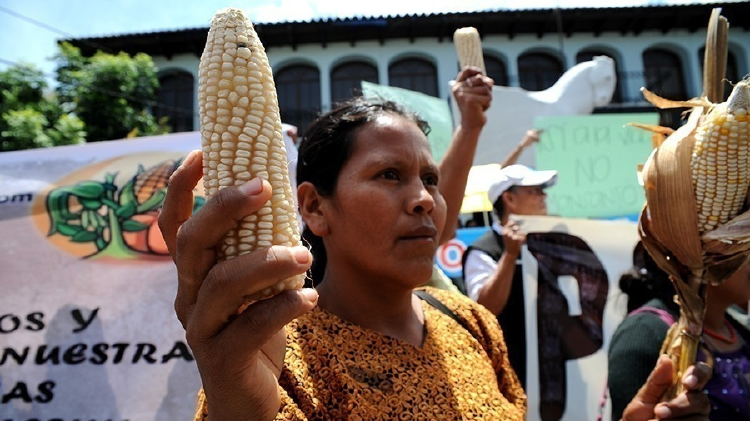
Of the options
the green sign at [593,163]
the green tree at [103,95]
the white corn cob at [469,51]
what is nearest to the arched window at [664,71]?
the green sign at [593,163]

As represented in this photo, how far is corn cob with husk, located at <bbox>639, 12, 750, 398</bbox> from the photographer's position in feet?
4.75

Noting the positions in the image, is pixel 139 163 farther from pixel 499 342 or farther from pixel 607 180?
pixel 607 180

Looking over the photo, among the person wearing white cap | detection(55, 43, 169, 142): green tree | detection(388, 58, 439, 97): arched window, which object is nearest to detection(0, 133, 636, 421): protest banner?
the person wearing white cap

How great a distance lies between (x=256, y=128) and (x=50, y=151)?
2645mm

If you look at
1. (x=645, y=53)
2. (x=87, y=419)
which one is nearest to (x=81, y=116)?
(x=87, y=419)

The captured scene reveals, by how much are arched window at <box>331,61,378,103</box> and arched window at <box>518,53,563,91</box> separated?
503 cm

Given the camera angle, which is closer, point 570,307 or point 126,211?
point 126,211

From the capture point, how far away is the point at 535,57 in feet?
58.5

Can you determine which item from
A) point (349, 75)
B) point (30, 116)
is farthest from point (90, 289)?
point (349, 75)

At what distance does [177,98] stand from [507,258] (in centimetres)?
1657

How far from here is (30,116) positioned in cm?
1174

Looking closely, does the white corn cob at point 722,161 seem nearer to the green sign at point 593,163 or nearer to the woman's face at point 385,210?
the woman's face at point 385,210

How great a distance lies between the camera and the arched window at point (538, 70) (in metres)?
17.2

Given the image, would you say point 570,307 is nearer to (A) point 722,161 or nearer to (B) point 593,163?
(B) point 593,163
